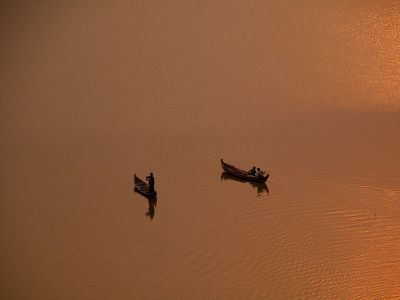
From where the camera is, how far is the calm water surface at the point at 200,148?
32.5 feet

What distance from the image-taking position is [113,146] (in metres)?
15.1

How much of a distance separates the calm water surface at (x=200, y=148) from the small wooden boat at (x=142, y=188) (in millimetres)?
164

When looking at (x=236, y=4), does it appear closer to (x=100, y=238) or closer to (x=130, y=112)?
(x=130, y=112)

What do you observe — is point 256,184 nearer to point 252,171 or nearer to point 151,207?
point 252,171

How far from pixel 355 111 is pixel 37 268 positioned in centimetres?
1102

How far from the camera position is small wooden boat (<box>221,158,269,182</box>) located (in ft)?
43.6

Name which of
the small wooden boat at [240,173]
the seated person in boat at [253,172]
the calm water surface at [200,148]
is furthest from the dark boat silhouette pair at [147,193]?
the seated person in boat at [253,172]

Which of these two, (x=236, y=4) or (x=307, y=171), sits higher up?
(x=236, y=4)

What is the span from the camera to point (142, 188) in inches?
498

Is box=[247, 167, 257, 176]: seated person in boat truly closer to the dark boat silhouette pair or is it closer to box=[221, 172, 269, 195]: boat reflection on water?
box=[221, 172, 269, 195]: boat reflection on water

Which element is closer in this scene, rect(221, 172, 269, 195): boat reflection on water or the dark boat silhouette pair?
the dark boat silhouette pair

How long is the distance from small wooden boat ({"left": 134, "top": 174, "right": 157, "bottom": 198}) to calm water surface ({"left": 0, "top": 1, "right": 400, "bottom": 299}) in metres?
0.16

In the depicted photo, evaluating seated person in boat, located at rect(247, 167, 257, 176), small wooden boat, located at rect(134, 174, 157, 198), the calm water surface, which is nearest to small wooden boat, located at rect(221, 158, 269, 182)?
seated person in boat, located at rect(247, 167, 257, 176)

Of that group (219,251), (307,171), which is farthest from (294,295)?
(307,171)
